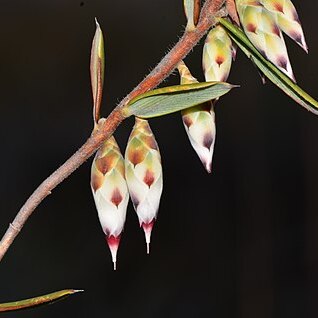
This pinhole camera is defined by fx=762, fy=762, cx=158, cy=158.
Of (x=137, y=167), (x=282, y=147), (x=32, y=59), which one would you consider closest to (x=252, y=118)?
(x=282, y=147)

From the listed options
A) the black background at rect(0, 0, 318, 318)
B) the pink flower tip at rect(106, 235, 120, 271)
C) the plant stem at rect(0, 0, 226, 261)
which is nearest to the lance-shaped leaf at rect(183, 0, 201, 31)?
the plant stem at rect(0, 0, 226, 261)

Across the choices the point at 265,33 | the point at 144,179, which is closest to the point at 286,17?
the point at 265,33

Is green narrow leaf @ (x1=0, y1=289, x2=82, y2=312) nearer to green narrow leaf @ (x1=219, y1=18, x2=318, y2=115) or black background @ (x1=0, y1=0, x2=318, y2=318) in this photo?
green narrow leaf @ (x1=219, y1=18, x2=318, y2=115)

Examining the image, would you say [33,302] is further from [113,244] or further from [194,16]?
[194,16]

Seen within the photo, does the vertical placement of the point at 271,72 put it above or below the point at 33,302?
above

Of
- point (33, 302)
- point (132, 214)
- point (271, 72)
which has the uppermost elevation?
point (271, 72)

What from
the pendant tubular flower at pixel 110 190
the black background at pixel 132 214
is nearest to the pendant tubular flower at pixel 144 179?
the pendant tubular flower at pixel 110 190
